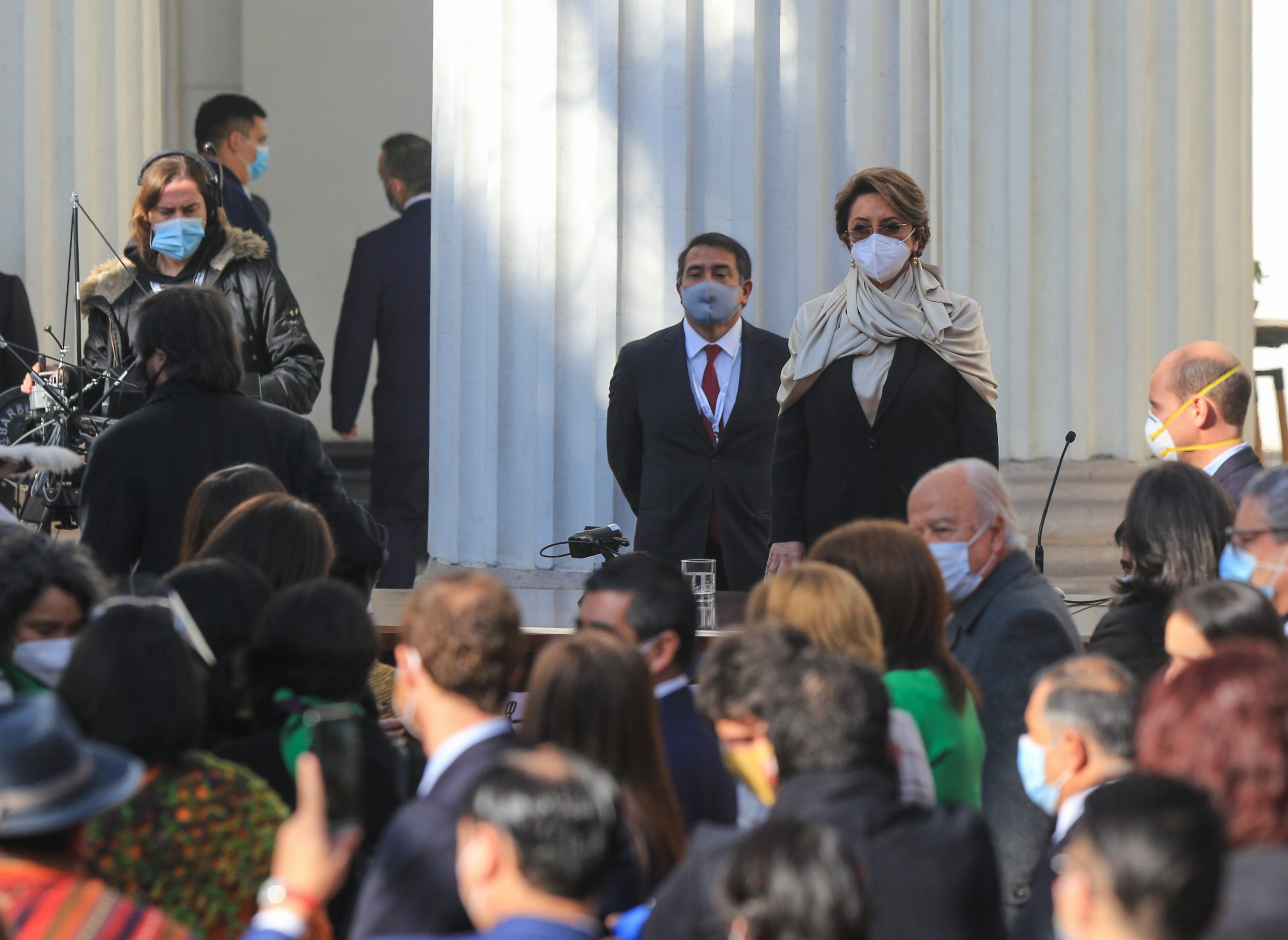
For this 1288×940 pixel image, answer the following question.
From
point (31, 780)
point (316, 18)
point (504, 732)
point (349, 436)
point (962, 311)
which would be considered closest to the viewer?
point (31, 780)

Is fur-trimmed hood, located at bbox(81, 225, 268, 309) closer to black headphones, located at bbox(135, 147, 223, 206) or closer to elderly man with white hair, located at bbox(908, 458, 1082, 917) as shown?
black headphones, located at bbox(135, 147, 223, 206)

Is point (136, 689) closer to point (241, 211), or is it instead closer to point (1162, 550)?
point (1162, 550)

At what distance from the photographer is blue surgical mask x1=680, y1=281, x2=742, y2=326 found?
5.45 m

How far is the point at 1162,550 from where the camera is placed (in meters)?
3.54

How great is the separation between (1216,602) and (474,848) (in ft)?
5.06

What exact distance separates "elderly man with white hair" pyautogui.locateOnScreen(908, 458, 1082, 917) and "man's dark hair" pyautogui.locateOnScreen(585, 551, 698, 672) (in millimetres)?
663

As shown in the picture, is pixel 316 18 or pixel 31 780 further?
pixel 316 18

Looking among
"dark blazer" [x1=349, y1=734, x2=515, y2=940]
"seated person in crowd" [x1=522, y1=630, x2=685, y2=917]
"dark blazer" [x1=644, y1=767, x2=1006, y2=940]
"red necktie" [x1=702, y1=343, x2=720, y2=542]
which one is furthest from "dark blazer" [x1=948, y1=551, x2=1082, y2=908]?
"red necktie" [x1=702, y1=343, x2=720, y2=542]

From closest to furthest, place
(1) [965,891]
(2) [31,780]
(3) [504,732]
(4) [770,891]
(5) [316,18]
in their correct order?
1. (4) [770,891]
2. (2) [31,780]
3. (1) [965,891]
4. (3) [504,732]
5. (5) [316,18]

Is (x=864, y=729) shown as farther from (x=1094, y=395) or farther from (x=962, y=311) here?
(x=1094, y=395)

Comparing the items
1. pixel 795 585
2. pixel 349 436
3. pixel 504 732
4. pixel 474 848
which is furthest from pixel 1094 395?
pixel 474 848

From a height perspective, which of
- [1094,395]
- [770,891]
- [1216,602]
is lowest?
[770,891]

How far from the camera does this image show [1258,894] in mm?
1974

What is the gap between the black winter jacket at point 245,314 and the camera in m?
5.14
